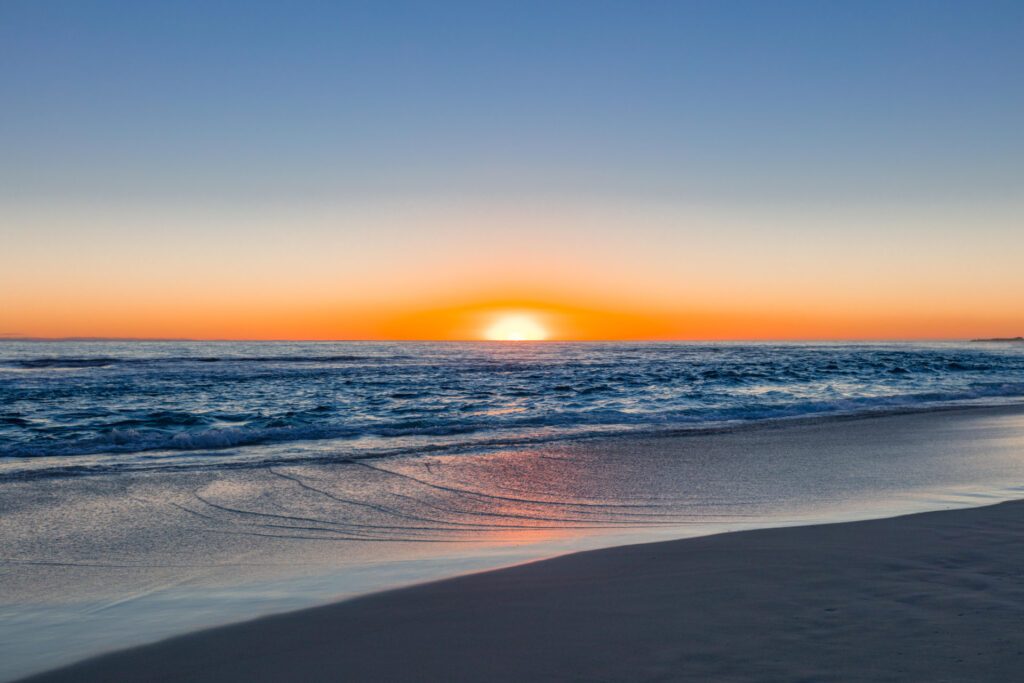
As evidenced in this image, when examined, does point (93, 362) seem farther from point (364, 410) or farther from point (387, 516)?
point (387, 516)

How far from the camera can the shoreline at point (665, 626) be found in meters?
3.14

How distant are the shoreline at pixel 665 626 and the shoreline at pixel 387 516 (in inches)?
14.4

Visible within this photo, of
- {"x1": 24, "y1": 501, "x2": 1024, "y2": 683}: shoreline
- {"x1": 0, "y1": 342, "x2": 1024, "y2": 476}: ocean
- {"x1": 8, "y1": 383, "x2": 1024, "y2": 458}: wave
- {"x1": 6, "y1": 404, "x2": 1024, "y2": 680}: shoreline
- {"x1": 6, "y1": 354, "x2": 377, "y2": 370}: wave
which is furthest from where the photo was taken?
{"x1": 6, "y1": 354, "x2": 377, "y2": 370}: wave

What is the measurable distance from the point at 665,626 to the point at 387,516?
3.50 metres

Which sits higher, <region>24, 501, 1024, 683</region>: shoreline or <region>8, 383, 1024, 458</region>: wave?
<region>24, 501, 1024, 683</region>: shoreline

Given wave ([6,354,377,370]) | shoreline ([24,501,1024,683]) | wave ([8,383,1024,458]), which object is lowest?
wave ([8,383,1024,458])

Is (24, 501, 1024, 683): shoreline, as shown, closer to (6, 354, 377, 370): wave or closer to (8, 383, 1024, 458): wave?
(8, 383, 1024, 458): wave

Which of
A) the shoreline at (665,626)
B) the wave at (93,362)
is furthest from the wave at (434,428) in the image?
the wave at (93,362)

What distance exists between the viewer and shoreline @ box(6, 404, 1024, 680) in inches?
167

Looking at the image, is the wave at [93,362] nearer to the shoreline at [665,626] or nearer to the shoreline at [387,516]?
the shoreline at [387,516]

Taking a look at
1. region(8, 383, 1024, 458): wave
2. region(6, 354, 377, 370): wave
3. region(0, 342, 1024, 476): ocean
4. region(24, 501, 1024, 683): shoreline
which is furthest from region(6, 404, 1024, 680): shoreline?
region(6, 354, 377, 370): wave

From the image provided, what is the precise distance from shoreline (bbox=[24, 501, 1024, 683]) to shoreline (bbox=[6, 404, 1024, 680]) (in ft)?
1.20

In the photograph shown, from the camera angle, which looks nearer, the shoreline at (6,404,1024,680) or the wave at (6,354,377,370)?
the shoreline at (6,404,1024,680)

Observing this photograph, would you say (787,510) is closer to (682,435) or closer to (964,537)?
(964,537)
